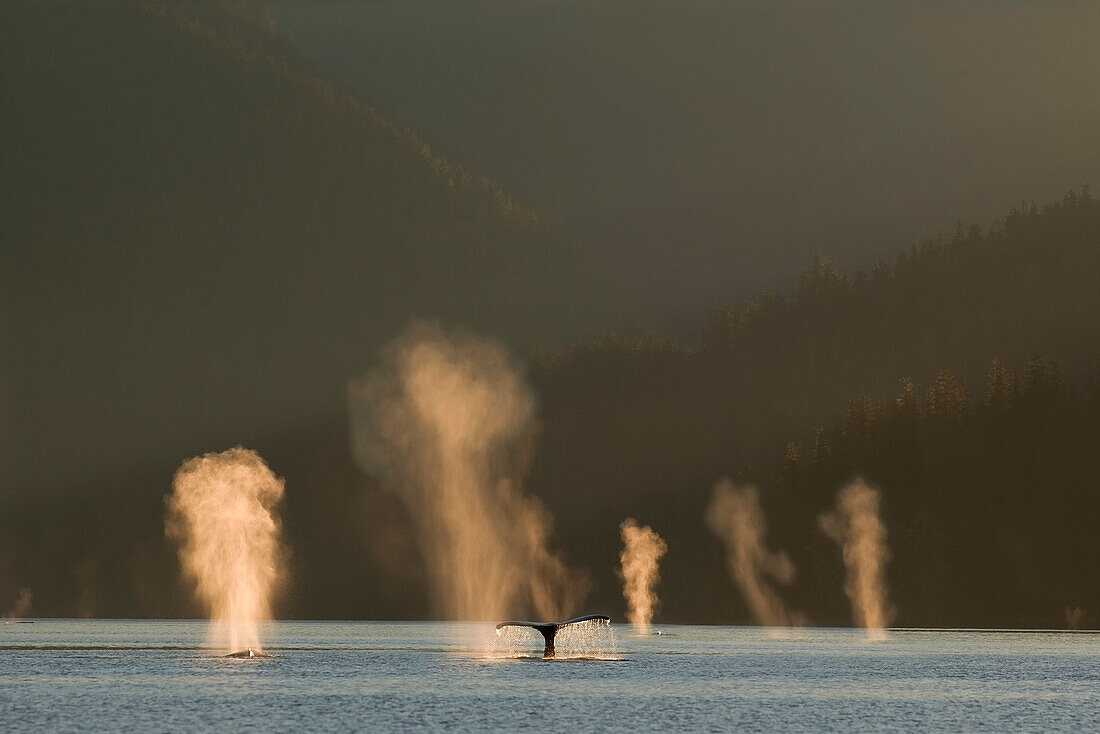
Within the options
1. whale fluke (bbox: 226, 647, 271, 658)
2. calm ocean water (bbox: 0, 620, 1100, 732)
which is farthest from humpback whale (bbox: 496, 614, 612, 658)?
whale fluke (bbox: 226, 647, 271, 658)

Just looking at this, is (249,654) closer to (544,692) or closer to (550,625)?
(550,625)

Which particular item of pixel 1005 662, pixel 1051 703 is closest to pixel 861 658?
pixel 1005 662

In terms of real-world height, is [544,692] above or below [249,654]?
below

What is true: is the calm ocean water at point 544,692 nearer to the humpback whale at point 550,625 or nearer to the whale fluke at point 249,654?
the humpback whale at point 550,625

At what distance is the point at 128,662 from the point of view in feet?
525

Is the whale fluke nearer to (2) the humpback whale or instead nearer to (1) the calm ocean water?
(1) the calm ocean water

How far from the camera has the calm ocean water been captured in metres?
94.4

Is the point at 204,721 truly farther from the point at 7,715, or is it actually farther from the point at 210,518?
the point at 210,518

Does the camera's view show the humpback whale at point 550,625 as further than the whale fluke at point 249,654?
No

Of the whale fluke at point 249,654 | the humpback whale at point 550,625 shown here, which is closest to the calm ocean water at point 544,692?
the humpback whale at point 550,625

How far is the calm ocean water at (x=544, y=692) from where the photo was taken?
94438mm

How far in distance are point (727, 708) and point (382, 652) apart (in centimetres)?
9305

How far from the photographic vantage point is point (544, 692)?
119m

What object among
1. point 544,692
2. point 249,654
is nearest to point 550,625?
point 544,692
